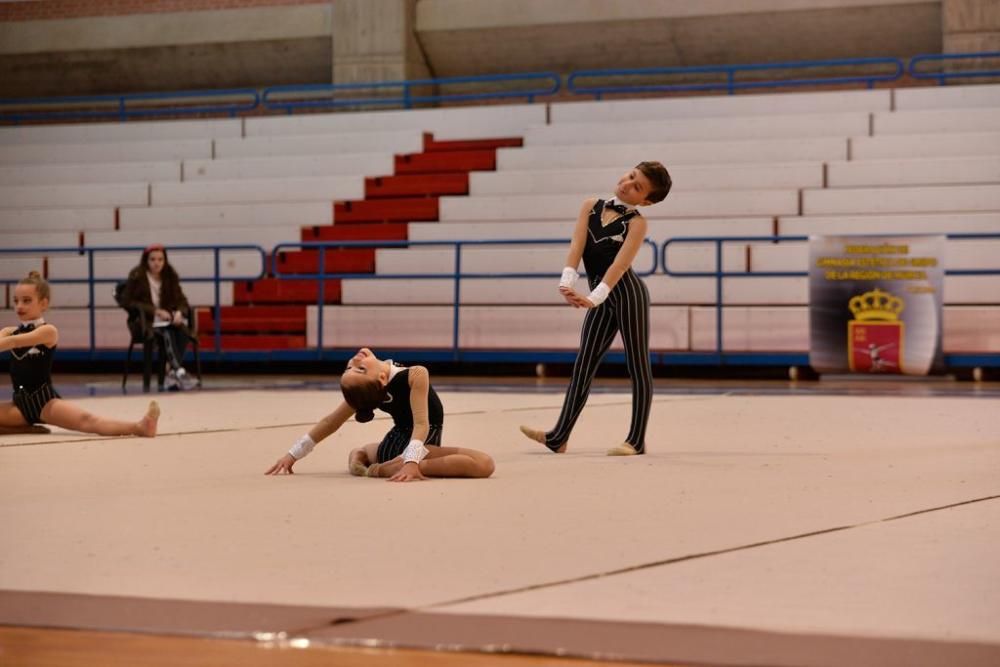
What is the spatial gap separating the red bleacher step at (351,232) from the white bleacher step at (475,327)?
1.11 m

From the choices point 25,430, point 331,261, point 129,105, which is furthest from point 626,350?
point 129,105

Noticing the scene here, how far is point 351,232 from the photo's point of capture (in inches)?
600

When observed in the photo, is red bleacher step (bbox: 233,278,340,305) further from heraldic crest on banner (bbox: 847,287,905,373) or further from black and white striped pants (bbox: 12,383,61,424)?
black and white striped pants (bbox: 12,383,61,424)

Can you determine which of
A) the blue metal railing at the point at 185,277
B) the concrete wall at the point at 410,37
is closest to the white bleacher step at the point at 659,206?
the blue metal railing at the point at 185,277

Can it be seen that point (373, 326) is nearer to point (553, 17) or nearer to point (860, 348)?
point (860, 348)

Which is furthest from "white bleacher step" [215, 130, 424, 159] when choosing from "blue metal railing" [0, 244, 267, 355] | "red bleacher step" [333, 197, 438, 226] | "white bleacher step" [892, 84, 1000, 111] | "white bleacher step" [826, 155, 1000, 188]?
"white bleacher step" [892, 84, 1000, 111]

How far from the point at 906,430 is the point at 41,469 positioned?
414 centimetres

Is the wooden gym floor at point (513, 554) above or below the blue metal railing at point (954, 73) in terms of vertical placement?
below

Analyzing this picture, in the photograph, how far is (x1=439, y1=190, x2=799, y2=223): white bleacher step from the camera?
1385cm

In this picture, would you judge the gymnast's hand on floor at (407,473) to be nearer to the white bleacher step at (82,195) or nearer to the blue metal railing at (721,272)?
the blue metal railing at (721,272)

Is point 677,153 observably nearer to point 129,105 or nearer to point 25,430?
point 25,430

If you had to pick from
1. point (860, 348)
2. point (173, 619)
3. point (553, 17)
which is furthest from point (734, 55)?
point (173, 619)

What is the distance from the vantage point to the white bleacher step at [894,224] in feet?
43.3

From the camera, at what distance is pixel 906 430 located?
7402 millimetres
